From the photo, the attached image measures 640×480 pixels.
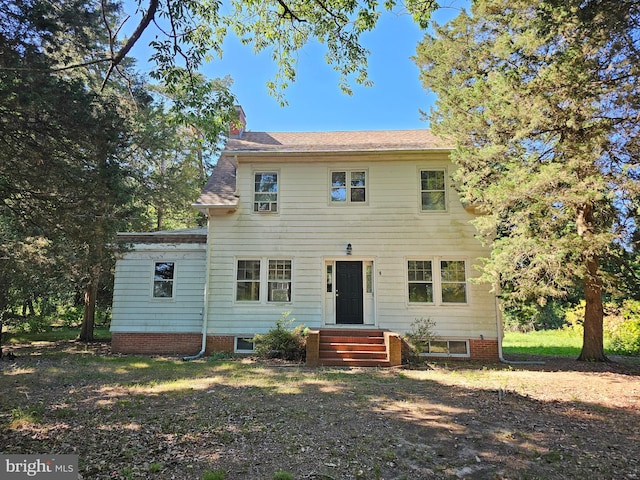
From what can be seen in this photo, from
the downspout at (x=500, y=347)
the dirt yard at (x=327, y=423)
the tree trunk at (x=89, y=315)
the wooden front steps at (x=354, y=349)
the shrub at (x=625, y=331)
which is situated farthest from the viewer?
the tree trunk at (x=89, y=315)

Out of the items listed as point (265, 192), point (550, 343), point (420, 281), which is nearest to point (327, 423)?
point (420, 281)

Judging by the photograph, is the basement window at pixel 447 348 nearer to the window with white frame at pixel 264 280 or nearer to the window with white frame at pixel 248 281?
the window with white frame at pixel 264 280

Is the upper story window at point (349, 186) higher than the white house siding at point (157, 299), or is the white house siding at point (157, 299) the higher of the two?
the upper story window at point (349, 186)

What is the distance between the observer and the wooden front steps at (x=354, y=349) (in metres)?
9.48

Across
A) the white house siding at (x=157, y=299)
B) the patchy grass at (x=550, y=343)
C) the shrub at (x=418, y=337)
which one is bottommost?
the patchy grass at (x=550, y=343)

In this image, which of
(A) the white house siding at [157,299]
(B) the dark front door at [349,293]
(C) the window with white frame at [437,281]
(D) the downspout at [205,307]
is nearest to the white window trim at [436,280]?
(C) the window with white frame at [437,281]

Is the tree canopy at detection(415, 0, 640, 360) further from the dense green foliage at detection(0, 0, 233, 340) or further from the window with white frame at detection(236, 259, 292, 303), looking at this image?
the dense green foliage at detection(0, 0, 233, 340)

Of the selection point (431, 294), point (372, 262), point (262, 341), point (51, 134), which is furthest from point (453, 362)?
point (51, 134)

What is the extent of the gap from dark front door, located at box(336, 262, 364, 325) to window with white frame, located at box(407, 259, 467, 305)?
1474 millimetres

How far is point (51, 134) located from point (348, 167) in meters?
7.49

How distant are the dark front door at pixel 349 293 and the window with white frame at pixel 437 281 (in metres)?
1.47

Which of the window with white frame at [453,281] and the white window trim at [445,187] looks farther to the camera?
the white window trim at [445,187]

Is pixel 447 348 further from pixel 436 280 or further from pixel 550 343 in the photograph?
pixel 550 343

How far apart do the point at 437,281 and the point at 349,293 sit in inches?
101
